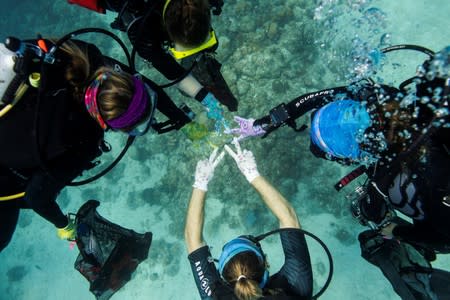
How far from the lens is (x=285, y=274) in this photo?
3.36 metres

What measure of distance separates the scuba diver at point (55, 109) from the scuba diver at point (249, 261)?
1604 mm

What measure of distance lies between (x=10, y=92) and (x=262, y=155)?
5.13 metres

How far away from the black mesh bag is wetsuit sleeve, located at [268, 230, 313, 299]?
2.94 m

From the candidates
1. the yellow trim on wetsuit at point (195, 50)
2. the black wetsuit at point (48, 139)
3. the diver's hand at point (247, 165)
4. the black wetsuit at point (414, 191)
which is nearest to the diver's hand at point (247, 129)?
the diver's hand at point (247, 165)

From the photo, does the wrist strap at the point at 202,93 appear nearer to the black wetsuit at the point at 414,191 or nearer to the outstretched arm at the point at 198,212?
the outstretched arm at the point at 198,212

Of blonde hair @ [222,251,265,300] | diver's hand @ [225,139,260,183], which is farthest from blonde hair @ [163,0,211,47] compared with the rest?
blonde hair @ [222,251,265,300]

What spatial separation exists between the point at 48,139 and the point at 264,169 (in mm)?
4787

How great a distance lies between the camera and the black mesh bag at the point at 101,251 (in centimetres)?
465

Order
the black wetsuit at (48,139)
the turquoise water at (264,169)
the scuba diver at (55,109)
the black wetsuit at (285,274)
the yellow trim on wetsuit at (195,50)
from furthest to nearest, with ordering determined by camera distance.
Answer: the turquoise water at (264,169)
the yellow trim on wetsuit at (195,50)
the black wetsuit at (285,274)
the black wetsuit at (48,139)
the scuba diver at (55,109)

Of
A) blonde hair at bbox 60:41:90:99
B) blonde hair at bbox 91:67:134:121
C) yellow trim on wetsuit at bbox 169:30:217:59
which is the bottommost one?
yellow trim on wetsuit at bbox 169:30:217:59

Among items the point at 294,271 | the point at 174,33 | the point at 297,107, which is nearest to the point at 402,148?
the point at 294,271

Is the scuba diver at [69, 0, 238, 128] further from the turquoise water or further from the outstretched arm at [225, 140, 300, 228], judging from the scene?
the turquoise water

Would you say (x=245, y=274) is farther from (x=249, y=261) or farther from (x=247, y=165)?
(x=247, y=165)

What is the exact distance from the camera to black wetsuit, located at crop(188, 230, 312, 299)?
10.6ft
